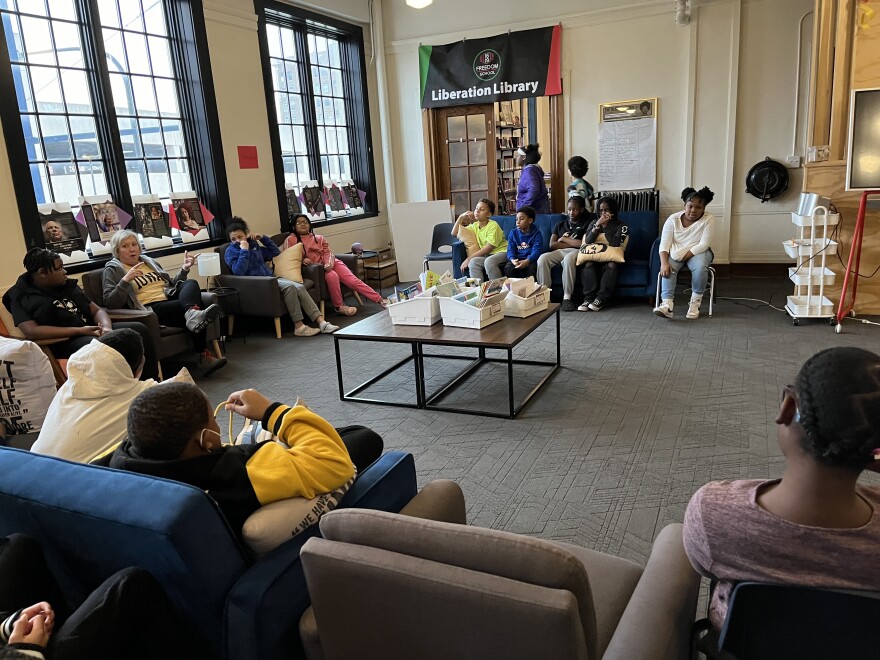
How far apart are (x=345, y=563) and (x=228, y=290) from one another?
4786 mm

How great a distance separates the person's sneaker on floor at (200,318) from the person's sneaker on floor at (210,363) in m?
0.26

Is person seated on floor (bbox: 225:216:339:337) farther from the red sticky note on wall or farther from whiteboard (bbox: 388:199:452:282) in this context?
whiteboard (bbox: 388:199:452:282)

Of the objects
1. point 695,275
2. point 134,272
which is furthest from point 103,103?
point 695,275

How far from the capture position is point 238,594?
1372 mm

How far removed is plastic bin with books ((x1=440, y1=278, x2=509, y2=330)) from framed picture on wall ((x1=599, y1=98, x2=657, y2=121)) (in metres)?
4.15

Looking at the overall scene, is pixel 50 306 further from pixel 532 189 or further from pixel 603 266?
pixel 532 189

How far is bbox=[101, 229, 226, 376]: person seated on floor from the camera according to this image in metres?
4.65

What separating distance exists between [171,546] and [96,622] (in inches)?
8.3

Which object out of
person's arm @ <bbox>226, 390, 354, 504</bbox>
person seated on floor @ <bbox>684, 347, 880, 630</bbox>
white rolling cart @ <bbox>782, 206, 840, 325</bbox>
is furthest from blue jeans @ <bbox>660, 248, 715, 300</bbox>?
person seated on floor @ <bbox>684, 347, 880, 630</bbox>

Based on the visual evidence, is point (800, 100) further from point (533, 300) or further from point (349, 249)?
point (349, 249)

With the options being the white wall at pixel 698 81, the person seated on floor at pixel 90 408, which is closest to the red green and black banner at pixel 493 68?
the white wall at pixel 698 81

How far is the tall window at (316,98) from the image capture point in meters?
6.89

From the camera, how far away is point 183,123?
236 inches

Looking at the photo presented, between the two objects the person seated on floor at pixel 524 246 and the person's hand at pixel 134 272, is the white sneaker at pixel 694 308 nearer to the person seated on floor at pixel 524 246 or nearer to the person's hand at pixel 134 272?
the person seated on floor at pixel 524 246
